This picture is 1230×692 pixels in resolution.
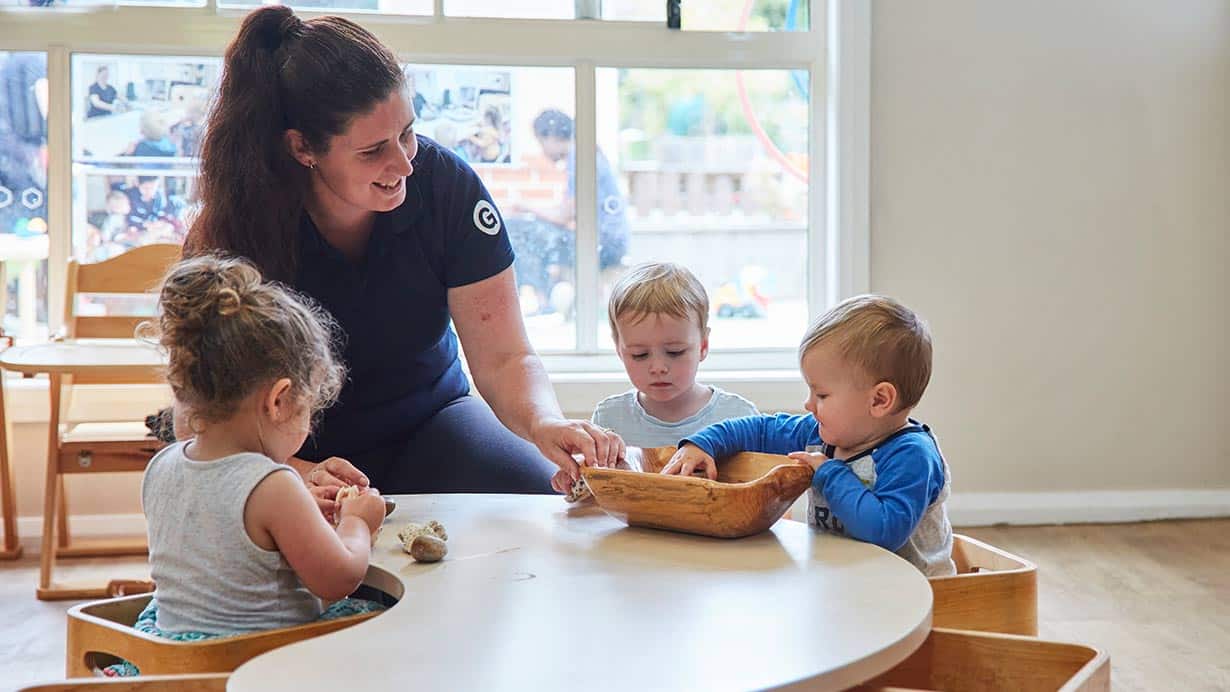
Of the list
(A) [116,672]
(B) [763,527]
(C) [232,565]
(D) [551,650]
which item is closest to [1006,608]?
(B) [763,527]

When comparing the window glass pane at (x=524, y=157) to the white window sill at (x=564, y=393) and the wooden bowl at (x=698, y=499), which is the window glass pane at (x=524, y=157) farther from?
the wooden bowl at (x=698, y=499)

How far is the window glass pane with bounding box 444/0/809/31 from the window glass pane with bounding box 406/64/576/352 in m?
0.16

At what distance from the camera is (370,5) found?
11.9ft

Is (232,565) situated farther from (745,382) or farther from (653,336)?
(745,382)

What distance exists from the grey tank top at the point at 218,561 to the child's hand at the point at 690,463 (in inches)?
22.8

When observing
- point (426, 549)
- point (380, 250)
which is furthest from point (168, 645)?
point (380, 250)

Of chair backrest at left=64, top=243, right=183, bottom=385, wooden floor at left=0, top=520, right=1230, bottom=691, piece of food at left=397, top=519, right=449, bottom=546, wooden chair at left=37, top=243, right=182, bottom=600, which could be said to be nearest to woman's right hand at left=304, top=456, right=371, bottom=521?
piece of food at left=397, top=519, right=449, bottom=546

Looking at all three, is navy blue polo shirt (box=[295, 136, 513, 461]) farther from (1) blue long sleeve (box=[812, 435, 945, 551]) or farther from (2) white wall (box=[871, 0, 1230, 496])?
(2) white wall (box=[871, 0, 1230, 496])

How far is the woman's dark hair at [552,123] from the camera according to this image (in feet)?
12.1

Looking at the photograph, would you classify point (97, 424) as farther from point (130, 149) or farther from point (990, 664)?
point (990, 664)

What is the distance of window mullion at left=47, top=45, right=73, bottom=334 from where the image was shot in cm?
350

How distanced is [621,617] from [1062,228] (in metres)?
2.90

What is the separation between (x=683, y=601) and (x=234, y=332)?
0.53m

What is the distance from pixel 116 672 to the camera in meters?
1.33
